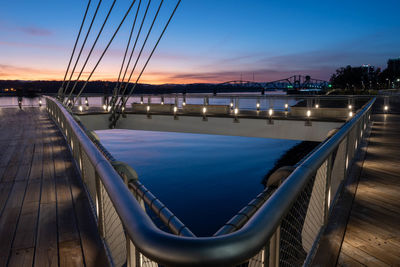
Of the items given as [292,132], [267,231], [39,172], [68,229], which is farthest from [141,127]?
[267,231]

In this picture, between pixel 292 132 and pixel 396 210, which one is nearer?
pixel 396 210

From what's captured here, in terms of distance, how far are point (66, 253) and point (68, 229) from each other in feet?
1.95

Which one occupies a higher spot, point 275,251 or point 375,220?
point 275,251

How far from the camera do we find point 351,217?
409 cm

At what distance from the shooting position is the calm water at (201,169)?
17875 millimetres

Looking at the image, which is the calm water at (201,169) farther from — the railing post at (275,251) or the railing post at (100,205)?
the railing post at (275,251)

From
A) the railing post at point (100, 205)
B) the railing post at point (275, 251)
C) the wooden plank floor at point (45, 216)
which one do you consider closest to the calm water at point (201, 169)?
the wooden plank floor at point (45, 216)

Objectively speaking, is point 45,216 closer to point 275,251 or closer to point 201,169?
point 275,251

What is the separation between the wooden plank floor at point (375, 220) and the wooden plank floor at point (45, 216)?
2.81 meters

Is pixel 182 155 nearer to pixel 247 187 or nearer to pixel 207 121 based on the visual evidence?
pixel 207 121

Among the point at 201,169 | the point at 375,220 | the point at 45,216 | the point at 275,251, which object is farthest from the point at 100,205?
the point at 201,169

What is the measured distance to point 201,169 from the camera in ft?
85.9

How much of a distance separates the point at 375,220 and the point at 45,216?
4.70m

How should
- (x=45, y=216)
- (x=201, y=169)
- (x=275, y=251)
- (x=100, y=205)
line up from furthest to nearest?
1. (x=201, y=169)
2. (x=45, y=216)
3. (x=100, y=205)
4. (x=275, y=251)
